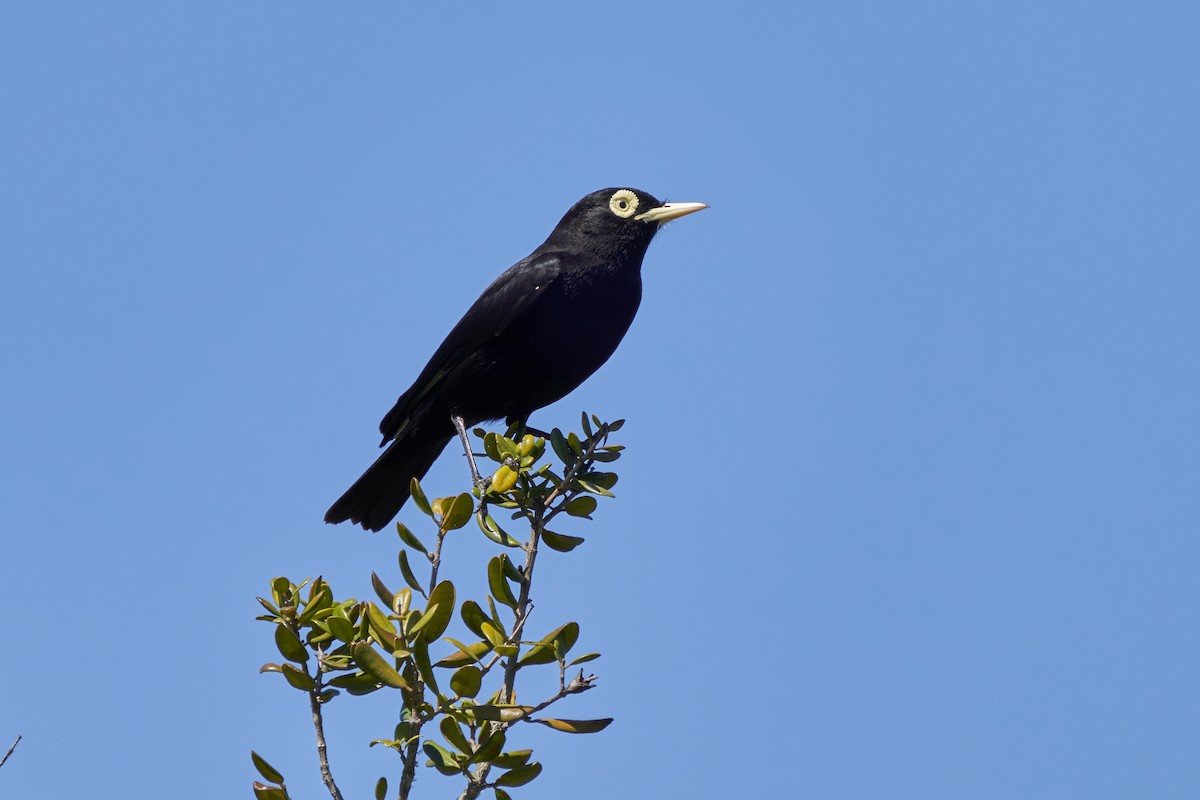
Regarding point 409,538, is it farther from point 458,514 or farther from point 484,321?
point 484,321

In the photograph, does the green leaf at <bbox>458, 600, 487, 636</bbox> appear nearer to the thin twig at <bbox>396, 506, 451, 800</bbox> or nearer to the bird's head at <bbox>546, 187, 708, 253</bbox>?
the thin twig at <bbox>396, 506, 451, 800</bbox>

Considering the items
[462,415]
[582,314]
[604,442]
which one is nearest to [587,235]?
[582,314]

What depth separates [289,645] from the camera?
9.54ft

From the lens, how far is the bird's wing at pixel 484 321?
598 centimetres

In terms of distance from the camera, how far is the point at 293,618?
296 cm

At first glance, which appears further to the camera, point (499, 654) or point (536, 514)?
point (536, 514)

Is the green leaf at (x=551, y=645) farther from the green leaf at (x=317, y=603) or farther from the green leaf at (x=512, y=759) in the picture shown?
the green leaf at (x=317, y=603)

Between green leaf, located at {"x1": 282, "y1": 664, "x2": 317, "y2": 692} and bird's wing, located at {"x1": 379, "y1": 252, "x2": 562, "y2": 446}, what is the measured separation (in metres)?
3.24

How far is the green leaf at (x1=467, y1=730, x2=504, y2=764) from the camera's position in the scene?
9.27 ft

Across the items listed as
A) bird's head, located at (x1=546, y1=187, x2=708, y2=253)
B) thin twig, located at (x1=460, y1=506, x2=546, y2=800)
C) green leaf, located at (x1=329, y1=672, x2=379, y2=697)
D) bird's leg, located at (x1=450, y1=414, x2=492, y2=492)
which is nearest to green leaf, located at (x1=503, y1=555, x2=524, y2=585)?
thin twig, located at (x1=460, y1=506, x2=546, y2=800)

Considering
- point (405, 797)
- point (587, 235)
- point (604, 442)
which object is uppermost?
point (587, 235)

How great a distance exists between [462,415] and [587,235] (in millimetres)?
1147

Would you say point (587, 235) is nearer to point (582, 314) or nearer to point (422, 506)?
point (582, 314)

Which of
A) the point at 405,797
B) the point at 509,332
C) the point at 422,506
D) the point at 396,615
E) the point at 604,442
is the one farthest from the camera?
the point at 509,332
